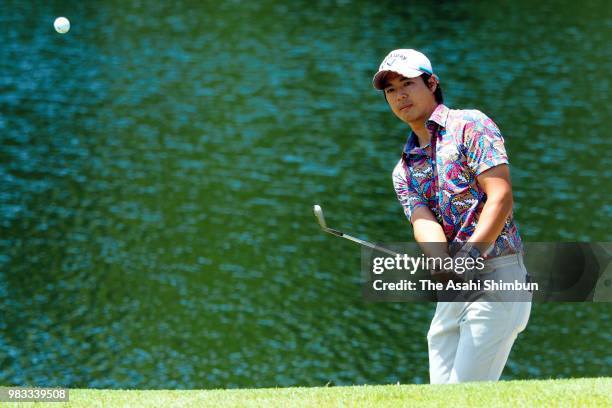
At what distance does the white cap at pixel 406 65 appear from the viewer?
491 centimetres

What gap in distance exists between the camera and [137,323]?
14016 mm

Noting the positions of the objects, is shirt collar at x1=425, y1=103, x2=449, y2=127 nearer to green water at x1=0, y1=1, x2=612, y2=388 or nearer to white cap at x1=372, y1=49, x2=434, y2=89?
white cap at x1=372, y1=49, x2=434, y2=89

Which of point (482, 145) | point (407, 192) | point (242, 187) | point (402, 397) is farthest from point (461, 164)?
point (242, 187)

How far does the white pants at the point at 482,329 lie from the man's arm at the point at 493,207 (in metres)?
0.15

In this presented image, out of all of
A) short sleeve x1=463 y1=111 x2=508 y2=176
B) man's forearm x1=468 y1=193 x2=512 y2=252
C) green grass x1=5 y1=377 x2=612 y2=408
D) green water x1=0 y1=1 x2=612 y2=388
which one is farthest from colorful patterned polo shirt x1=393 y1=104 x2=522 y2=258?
green water x1=0 y1=1 x2=612 y2=388

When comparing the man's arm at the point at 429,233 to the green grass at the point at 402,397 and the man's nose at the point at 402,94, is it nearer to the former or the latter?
the man's nose at the point at 402,94

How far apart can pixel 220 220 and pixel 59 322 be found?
15.6 ft

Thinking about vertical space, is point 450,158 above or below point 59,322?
above

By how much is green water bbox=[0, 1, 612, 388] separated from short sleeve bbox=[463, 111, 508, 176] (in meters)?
7.41

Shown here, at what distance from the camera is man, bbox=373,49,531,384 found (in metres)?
4.70

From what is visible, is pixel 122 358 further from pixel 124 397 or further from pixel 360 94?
pixel 360 94

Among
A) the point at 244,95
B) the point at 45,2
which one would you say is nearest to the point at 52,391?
the point at 244,95

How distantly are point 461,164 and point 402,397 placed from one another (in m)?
1.15

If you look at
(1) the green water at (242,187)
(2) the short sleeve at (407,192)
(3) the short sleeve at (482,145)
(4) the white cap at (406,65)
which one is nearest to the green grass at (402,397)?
(2) the short sleeve at (407,192)
